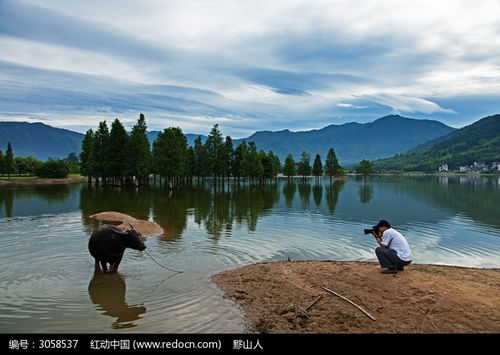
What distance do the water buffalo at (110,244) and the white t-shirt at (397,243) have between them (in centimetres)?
1059

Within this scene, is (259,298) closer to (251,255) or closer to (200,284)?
(200,284)

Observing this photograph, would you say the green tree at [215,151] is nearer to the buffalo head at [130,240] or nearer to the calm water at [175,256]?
the calm water at [175,256]

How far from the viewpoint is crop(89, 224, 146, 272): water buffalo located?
51.8ft

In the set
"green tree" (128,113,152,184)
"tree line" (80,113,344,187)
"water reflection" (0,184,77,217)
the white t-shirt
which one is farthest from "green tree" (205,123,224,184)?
the white t-shirt

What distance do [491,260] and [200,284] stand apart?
17.0 meters

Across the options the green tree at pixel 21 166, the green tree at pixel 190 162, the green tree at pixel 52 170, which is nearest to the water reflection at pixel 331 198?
the green tree at pixel 190 162

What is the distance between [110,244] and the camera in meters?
15.9

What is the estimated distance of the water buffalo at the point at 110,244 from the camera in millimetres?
15773

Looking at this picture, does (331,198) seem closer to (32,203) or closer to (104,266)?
(32,203)

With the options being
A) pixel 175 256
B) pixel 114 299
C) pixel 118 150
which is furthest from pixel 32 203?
pixel 114 299

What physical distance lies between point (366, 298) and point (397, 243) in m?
3.29

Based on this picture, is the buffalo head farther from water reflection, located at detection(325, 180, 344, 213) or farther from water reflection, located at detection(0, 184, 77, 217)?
water reflection, located at detection(325, 180, 344, 213)

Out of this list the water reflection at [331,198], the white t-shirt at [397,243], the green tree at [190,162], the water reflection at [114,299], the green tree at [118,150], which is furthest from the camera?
the green tree at [190,162]
